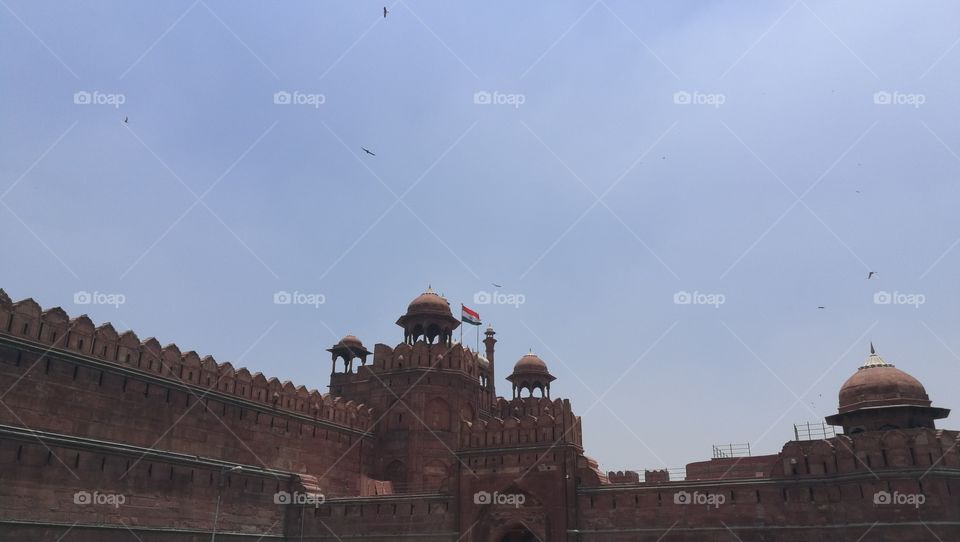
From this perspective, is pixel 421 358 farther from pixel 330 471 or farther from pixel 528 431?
pixel 528 431

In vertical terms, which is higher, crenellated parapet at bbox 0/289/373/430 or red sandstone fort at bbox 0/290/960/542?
crenellated parapet at bbox 0/289/373/430

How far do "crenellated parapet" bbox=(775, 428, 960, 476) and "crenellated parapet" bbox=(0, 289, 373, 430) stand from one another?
23.2 m

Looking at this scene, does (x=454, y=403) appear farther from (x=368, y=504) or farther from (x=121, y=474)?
(x=121, y=474)

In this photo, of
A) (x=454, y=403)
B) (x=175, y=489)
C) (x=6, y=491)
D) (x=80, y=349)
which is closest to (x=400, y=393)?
(x=454, y=403)

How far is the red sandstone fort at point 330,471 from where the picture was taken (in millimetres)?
24859

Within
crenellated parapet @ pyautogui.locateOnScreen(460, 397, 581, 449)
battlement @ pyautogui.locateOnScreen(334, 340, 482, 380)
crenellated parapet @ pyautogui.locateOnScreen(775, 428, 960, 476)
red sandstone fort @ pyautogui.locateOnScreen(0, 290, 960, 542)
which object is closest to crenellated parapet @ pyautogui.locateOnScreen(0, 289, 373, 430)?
red sandstone fort @ pyautogui.locateOnScreen(0, 290, 960, 542)

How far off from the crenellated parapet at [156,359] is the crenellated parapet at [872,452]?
76.3ft

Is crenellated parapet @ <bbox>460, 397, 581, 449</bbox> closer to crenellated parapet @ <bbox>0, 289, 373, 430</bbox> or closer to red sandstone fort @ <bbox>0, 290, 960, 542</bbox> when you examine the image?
red sandstone fort @ <bbox>0, 290, 960, 542</bbox>

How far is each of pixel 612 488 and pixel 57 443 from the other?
21.5 metres

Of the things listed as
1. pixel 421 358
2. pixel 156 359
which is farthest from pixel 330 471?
pixel 156 359

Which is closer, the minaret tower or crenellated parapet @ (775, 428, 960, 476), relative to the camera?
crenellated parapet @ (775, 428, 960, 476)

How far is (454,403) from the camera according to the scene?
41.5 metres

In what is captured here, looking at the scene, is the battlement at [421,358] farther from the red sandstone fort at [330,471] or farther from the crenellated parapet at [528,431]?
the crenellated parapet at [528,431]

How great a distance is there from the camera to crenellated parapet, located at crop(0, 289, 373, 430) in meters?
25.8
